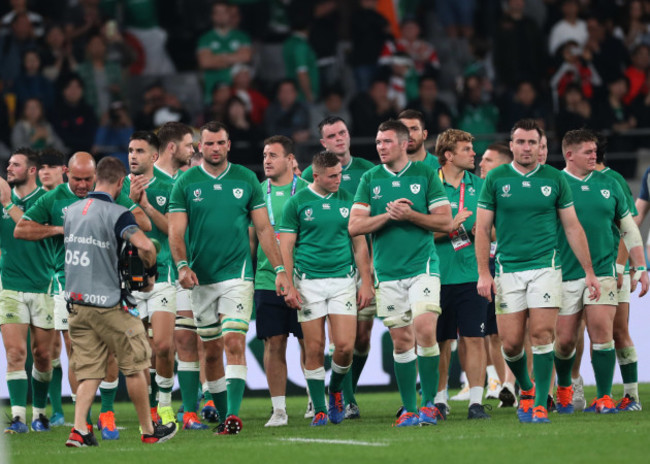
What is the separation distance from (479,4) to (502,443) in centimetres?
1484

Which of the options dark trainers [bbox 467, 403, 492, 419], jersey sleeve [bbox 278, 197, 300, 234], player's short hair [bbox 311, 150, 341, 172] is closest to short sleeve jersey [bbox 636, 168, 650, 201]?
dark trainers [bbox 467, 403, 492, 419]

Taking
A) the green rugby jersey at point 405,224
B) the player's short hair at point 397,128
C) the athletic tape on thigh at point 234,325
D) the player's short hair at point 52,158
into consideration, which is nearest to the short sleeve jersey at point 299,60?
the player's short hair at point 52,158

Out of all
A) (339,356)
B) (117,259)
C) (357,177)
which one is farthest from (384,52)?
(117,259)

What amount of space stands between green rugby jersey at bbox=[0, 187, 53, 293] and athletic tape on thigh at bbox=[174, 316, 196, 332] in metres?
1.36

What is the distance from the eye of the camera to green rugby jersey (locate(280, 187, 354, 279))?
11.2 meters

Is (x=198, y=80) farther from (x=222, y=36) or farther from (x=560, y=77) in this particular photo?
(x=560, y=77)

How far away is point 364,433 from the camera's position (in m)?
10.4

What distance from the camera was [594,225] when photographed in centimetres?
1154

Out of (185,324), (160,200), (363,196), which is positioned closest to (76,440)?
(185,324)

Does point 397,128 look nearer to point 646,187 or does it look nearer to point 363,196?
point 363,196

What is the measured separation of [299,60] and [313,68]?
290 millimetres

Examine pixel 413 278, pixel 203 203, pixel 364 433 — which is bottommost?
pixel 364 433

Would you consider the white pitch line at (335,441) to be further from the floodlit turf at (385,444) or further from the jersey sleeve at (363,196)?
the jersey sleeve at (363,196)

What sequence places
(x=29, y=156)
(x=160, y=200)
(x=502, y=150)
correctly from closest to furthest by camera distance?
(x=160, y=200), (x=29, y=156), (x=502, y=150)
